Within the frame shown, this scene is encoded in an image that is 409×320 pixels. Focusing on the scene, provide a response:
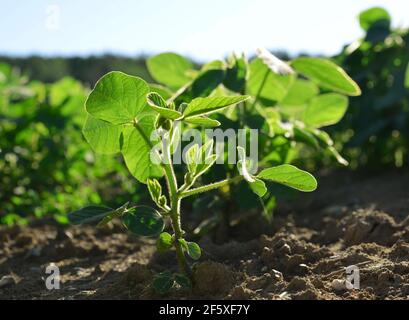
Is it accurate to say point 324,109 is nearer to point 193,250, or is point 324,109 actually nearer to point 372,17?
point 372,17

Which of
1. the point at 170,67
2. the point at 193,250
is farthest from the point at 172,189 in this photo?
the point at 170,67

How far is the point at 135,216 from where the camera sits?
155cm

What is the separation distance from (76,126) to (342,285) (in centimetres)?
233

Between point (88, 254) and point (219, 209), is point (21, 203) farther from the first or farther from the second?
point (219, 209)

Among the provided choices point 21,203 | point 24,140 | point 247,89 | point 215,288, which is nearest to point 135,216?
point 215,288

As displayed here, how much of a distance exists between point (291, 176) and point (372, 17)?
1.96 m

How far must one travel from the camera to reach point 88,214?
1.60m

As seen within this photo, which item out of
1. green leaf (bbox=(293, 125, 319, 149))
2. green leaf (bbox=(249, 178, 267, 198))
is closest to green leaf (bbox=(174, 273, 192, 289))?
green leaf (bbox=(249, 178, 267, 198))

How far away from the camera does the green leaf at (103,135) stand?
1.77m

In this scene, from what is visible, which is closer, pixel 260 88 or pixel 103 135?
pixel 103 135

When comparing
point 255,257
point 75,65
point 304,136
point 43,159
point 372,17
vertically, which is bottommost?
point 255,257

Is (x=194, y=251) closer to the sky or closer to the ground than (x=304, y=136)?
closer to the ground

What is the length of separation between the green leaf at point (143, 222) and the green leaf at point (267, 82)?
2.94ft

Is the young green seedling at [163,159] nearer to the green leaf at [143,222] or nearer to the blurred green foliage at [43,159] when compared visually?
Result: the green leaf at [143,222]
